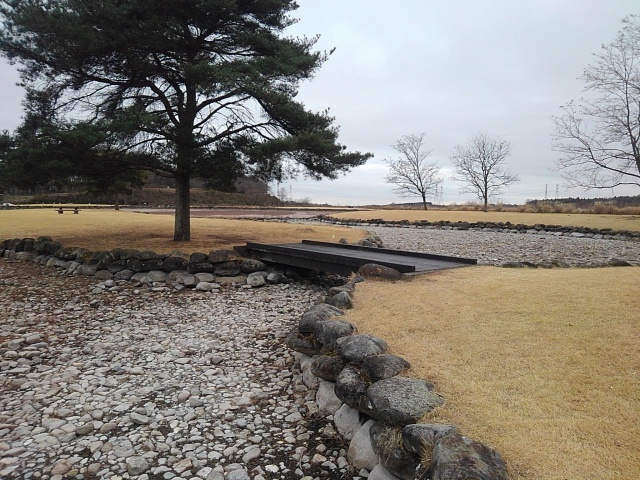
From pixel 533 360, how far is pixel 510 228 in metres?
18.8

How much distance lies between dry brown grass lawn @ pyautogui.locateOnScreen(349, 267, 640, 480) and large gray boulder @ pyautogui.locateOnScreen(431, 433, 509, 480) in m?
0.13

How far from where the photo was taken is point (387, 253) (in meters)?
8.77

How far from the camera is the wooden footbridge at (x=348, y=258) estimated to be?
280 inches

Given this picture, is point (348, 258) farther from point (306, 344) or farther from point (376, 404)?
point (376, 404)

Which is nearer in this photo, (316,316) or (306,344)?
(306,344)

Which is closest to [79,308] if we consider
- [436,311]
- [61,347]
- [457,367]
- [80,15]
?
[61,347]

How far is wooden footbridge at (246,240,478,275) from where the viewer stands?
7.11 meters

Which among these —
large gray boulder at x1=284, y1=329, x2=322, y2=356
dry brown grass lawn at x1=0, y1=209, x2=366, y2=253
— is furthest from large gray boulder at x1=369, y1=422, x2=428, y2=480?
dry brown grass lawn at x1=0, y1=209, x2=366, y2=253

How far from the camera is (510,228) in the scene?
2000 centimetres

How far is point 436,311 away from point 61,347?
15.4 feet

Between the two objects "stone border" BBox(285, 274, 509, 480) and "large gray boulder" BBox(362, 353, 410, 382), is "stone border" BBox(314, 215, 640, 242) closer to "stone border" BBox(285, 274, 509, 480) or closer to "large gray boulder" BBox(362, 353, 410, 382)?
"stone border" BBox(285, 274, 509, 480)

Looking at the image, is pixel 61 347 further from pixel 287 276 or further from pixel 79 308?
pixel 287 276

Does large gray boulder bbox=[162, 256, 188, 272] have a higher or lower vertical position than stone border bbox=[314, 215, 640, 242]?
lower

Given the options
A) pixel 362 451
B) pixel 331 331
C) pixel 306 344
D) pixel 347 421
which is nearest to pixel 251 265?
pixel 306 344
